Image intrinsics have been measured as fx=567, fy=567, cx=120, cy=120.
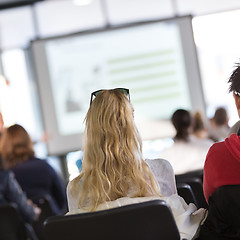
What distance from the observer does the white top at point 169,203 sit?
2254 mm

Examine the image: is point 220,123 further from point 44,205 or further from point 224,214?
point 224,214

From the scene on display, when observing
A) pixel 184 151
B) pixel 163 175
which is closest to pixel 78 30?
pixel 184 151

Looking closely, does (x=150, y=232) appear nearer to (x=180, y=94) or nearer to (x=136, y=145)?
(x=136, y=145)

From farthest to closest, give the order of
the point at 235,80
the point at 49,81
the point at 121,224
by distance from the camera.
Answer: the point at 49,81, the point at 235,80, the point at 121,224

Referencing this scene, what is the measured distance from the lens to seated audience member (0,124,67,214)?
16.7 feet

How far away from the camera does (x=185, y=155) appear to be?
4652 mm

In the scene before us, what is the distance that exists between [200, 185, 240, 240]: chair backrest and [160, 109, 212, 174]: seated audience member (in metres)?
2.44

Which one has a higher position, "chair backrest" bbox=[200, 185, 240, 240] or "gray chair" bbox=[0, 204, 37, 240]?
"chair backrest" bbox=[200, 185, 240, 240]

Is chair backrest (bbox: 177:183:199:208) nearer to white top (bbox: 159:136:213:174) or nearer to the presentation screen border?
white top (bbox: 159:136:213:174)

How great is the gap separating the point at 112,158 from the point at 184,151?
2.43 metres

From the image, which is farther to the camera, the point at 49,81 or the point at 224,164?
the point at 49,81

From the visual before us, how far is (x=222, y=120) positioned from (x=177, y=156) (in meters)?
2.75

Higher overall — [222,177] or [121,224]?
[222,177]

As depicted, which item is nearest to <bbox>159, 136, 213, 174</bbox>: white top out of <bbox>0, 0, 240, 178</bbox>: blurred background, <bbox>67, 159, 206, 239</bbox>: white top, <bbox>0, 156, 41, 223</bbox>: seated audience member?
<bbox>0, 156, 41, 223</bbox>: seated audience member
